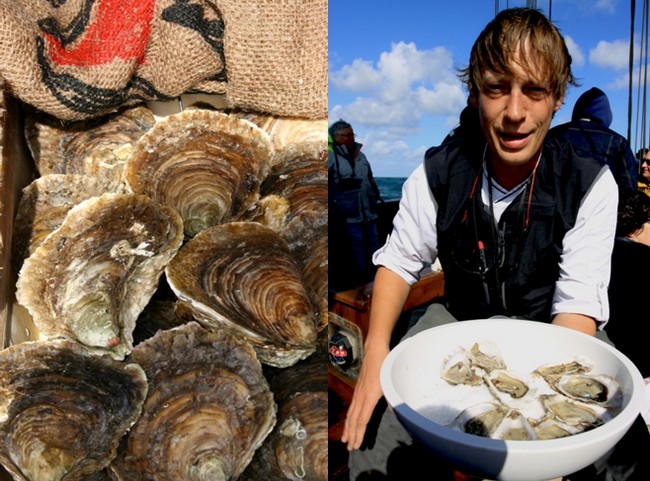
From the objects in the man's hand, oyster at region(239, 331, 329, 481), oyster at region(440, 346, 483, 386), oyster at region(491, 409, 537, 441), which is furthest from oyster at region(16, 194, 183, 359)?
oyster at region(491, 409, 537, 441)

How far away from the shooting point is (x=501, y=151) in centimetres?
101

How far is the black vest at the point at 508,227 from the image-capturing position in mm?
1019

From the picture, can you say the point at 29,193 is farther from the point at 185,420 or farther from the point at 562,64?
the point at 562,64

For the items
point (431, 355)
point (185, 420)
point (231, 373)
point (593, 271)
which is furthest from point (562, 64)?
point (185, 420)

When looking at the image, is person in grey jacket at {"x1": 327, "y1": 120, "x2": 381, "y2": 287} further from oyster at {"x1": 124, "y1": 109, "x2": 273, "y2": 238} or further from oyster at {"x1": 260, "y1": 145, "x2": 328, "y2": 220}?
oyster at {"x1": 124, "y1": 109, "x2": 273, "y2": 238}

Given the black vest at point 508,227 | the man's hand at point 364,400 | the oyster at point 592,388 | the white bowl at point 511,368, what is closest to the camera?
the white bowl at point 511,368

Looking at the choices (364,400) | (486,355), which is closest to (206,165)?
(364,400)

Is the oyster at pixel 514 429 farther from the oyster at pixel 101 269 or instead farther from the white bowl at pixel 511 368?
the oyster at pixel 101 269

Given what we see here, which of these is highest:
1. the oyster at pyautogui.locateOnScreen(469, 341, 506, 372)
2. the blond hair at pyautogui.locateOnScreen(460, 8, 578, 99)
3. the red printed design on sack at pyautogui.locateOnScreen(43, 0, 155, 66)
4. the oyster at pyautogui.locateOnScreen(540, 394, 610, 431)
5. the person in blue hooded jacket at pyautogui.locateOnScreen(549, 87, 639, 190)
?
the red printed design on sack at pyautogui.locateOnScreen(43, 0, 155, 66)

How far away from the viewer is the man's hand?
1144 millimetres

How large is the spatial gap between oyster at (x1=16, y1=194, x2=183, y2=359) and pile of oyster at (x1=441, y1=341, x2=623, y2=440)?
640 mm

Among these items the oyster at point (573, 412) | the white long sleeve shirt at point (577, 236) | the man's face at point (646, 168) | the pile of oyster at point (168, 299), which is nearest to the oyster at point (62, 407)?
the pile of oyster at point (168, 299)

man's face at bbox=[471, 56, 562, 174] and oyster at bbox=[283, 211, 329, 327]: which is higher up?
man's face at bbox=[471, 56, 562, 174]

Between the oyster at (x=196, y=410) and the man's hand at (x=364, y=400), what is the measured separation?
20 cm
